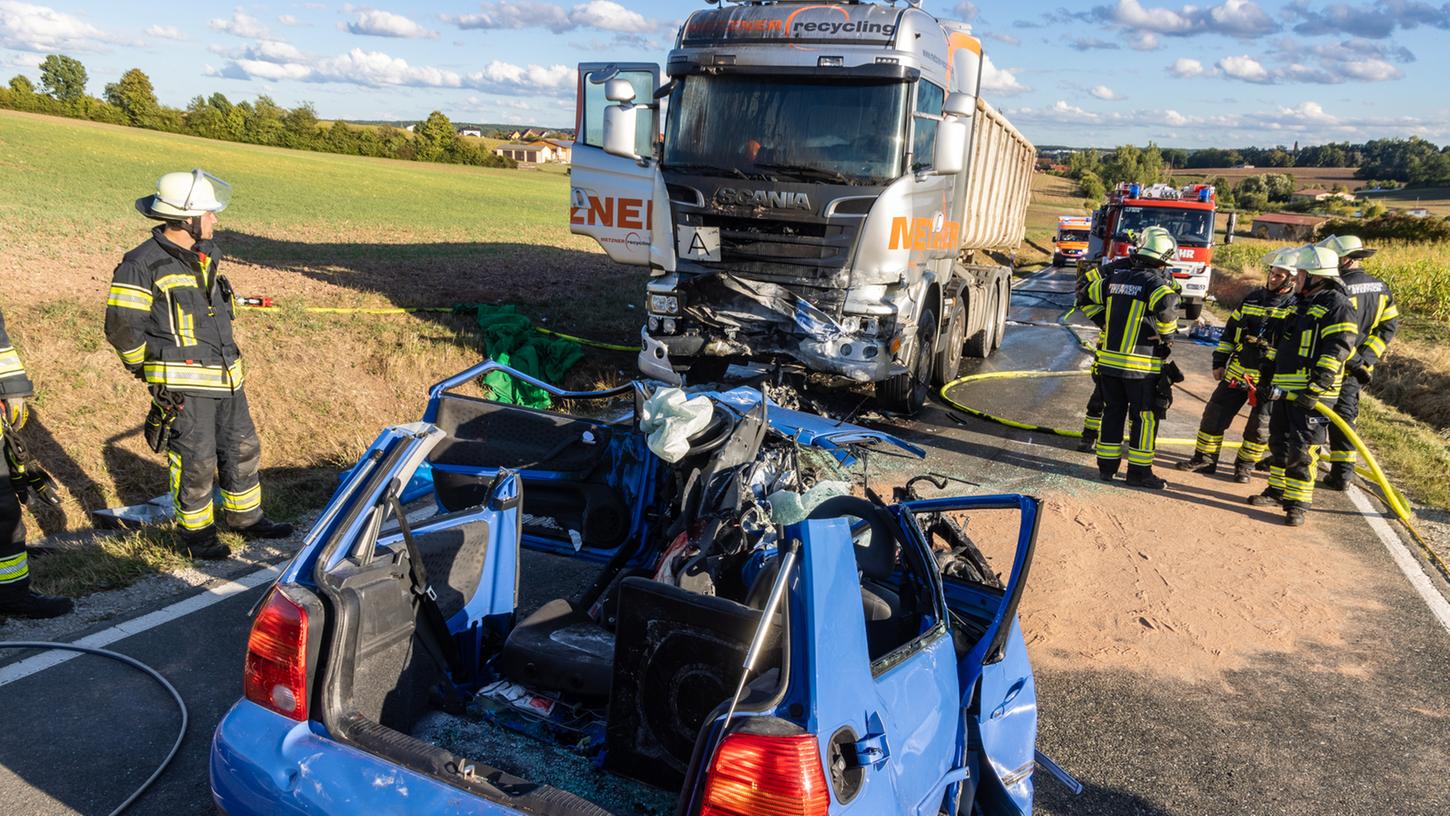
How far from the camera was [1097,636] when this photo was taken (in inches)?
188

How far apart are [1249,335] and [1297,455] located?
1.50 metres

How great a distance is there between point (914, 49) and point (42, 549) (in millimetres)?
6882

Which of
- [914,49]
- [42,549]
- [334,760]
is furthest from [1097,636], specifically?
[42,549]

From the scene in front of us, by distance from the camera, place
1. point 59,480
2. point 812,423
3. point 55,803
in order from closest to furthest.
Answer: point 55,803
point 812,423
point 59,480

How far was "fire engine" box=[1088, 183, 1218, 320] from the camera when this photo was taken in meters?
18.2

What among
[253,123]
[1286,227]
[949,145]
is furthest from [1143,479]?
[253,123]

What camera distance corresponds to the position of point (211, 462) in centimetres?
493

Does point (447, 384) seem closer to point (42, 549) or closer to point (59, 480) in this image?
point (42, 549)

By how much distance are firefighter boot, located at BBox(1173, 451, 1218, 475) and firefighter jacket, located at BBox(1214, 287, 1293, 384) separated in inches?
26.2

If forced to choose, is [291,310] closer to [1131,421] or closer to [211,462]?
[211,462]

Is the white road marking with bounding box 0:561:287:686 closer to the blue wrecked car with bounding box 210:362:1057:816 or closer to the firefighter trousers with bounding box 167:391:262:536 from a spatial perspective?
the firefighter trousers with bounding box 167:391:262:536

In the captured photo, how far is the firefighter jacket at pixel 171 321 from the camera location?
470cm

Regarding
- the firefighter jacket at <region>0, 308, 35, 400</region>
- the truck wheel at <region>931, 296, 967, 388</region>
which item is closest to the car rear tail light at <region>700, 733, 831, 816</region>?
the firefighter jacket at <region>0, 308, 35, 400</region>

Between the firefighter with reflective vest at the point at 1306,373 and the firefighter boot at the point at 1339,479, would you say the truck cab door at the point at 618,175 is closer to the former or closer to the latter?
the firefighter with reflective vest at the point at 1306,373
